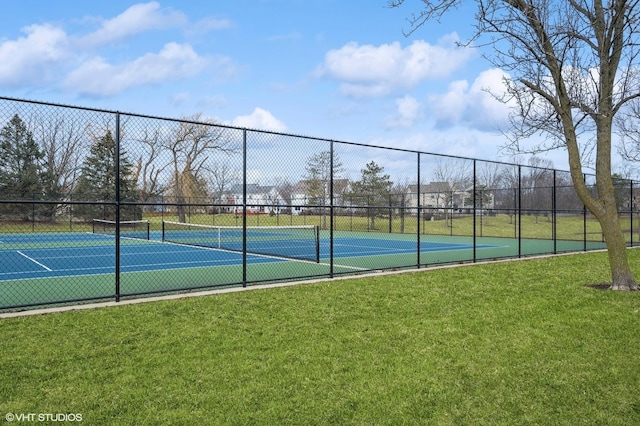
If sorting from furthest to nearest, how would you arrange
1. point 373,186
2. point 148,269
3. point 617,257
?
point 373,186, point 148,269, point 617,257

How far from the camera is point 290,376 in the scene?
4.27 m

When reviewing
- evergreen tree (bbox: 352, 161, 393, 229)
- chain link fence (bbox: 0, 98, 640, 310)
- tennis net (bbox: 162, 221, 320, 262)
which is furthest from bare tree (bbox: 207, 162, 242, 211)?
evergreen tree (bbox: 352, 161, 393, 229)

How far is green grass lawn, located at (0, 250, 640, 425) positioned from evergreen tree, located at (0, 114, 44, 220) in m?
4.45

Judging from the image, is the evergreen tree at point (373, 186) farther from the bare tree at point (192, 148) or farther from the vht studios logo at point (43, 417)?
the vht studios logo at point (43, 417)

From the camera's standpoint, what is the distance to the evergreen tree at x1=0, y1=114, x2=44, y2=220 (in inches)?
364

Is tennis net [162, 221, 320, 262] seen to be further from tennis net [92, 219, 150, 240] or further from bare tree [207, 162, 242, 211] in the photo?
bare tree [207, 162, 242, 211]

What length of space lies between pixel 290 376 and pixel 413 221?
29.6 m

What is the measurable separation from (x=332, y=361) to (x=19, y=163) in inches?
343

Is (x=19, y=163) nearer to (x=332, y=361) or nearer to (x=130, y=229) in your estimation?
(x=332, y=361)

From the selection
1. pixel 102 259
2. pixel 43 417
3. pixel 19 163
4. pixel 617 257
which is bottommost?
pixel 102 259

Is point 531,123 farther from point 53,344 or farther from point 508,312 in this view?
point 53,344

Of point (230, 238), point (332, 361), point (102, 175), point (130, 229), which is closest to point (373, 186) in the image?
point (230, 238)

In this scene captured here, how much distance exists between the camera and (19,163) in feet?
33.2

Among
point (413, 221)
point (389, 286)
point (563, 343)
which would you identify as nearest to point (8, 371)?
point (563, 343)
